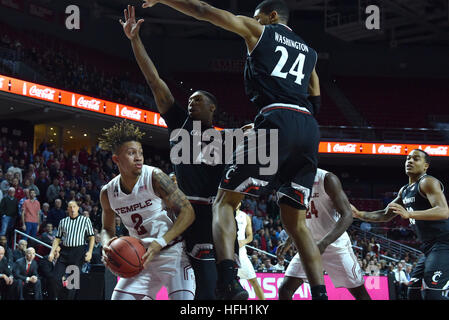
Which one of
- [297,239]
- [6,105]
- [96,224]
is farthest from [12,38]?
[297,239]

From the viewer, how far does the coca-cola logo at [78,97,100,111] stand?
19312mm

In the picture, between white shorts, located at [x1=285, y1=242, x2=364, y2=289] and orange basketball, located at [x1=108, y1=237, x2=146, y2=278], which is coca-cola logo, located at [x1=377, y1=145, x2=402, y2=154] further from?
orange basketball, located at [x1=108, y1=237, x2=146, y2=278]

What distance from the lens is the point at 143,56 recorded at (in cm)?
467

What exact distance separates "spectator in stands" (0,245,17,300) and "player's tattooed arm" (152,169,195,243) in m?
6.60

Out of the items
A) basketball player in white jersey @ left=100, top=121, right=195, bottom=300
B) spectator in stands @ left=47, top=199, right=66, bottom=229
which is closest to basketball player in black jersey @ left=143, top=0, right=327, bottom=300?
basketball player in white jersey @ left=100, top=121, right=195, bottom=300

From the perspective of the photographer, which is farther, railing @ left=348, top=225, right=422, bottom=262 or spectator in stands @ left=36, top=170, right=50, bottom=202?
railing @ left=348, top=225, right=422, bottom=262

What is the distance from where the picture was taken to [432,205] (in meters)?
5.67

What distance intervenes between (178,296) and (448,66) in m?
28.1

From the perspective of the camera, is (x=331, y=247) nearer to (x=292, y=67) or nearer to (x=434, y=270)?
(x=434, y=270)

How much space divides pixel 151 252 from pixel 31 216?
31.3 ft

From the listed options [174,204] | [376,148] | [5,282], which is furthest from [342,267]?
[376,148]

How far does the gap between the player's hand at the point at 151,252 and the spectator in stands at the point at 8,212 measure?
9.42 metres

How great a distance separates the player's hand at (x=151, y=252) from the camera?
12.8 ft

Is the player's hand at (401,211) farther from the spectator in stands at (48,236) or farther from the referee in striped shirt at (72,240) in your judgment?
the spectator in stands at (48,236)
